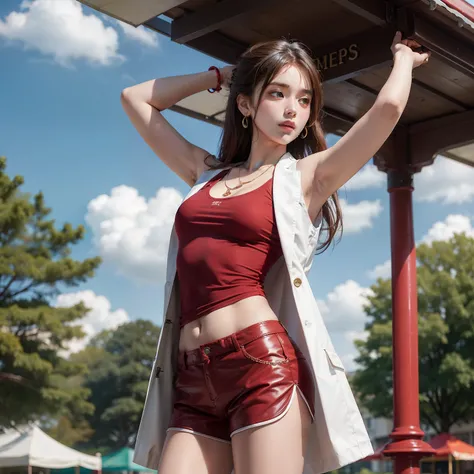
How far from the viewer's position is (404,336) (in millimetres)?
6898

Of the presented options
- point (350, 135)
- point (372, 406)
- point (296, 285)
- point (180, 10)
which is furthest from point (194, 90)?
point (372, 406)

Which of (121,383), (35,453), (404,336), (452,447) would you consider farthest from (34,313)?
(121,383)

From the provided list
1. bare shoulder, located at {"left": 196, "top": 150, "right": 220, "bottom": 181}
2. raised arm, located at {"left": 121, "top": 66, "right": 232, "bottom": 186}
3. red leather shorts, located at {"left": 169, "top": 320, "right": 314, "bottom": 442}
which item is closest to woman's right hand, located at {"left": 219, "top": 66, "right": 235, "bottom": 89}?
raised arm, located at {"left": 121, "top": 66, "right": 232, "bottom": 186}

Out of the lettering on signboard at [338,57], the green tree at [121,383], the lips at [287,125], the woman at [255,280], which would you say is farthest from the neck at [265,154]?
the green tree at [121,383]

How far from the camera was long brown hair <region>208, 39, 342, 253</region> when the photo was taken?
2.83 metres

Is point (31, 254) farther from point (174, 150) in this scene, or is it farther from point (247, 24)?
point (174, 150)

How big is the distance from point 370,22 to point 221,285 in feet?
11.0

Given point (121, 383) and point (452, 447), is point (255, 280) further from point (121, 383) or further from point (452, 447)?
point (121, 383)

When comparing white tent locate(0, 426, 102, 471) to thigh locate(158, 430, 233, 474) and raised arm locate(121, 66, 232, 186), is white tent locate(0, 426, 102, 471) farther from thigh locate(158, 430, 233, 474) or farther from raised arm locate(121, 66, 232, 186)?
thigh locate(158, 430, 233, 474)

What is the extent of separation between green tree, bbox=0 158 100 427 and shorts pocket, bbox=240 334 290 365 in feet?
73.7

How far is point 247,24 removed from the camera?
212 inches

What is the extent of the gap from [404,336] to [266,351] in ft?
15.4

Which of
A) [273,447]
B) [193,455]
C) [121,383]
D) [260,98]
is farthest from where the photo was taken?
[121,383]

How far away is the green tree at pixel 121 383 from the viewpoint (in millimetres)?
56594
